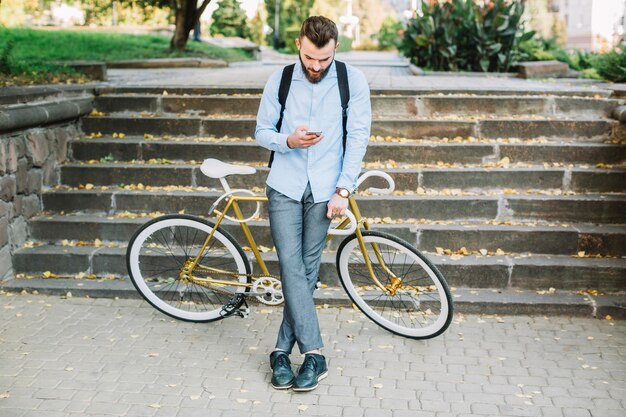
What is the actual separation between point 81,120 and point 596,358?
5.47m

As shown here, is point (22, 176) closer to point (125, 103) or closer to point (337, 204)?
point (125, 103)

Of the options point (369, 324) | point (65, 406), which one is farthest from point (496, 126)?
point (65, 406)

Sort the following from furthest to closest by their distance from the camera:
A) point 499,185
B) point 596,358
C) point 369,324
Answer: point 499,185, point 369,324, point 596,358

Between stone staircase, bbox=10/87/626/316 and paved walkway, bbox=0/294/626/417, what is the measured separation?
44 centimetres

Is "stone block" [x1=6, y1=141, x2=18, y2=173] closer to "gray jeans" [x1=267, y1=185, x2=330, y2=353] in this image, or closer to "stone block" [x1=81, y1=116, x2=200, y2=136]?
"stone block" [x1=81, y1=116, x2=200, y2=136]

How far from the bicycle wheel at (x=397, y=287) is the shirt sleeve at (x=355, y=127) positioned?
2.42 feet

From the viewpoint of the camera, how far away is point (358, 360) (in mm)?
4762

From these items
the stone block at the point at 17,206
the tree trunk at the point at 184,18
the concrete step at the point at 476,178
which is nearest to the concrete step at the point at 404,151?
the concrete step at the point at 476,178

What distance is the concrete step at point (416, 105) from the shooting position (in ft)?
24.9

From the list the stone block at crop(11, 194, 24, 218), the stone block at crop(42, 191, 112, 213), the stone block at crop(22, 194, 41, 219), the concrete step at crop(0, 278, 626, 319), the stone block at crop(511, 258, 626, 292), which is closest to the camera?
the concrete step at crop(0, 278, 626, 319)

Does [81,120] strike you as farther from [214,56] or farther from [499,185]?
[214,56]

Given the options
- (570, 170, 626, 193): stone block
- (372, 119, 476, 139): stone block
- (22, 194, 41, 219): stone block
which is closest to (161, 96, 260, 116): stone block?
(372, 119, 476, 139): stone block

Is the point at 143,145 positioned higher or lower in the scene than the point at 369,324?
higher

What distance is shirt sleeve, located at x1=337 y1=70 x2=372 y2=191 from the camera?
4.16 meters
